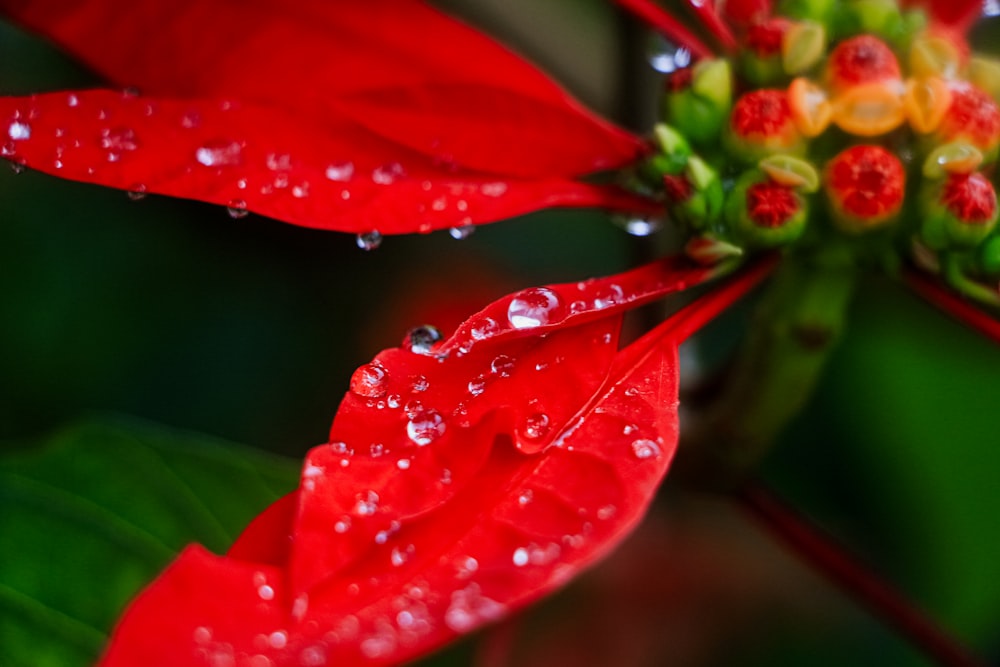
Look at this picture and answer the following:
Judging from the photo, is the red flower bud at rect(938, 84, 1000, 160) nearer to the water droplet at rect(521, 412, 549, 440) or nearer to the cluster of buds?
the cluster of buds

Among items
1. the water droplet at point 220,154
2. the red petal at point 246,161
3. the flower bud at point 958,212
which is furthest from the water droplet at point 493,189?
the flower bud at point 958,212

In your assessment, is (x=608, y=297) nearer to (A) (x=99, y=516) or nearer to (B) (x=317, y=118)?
(B) (x=317, y=118)

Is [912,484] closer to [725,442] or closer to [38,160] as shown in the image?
[725,442]

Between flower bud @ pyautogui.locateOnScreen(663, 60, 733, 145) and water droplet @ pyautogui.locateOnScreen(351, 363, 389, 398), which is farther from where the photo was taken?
flower bud @ pyautogui.locateOnScreen(663, 60, 733, 145)

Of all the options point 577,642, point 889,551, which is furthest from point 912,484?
point 577,642

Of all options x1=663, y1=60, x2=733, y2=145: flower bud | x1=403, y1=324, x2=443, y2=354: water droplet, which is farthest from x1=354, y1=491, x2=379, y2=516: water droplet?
x1=663, y1=60, x2=733, y2=145: flower bud
